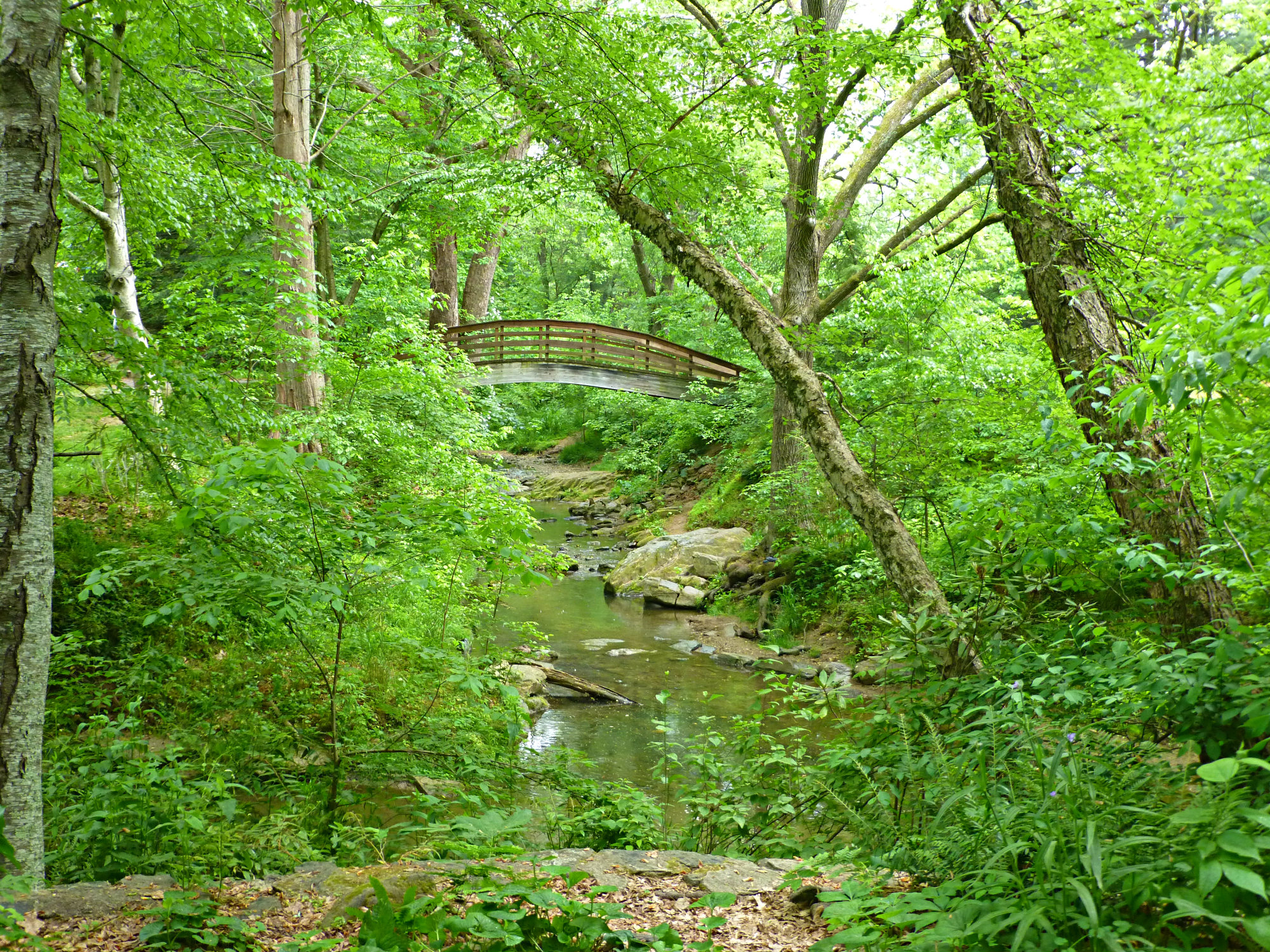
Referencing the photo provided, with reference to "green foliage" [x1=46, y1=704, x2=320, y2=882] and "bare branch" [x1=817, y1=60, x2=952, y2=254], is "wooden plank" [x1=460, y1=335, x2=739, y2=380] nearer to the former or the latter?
"bare branch" [x1=817, y1=60, x2=952, y2=254]

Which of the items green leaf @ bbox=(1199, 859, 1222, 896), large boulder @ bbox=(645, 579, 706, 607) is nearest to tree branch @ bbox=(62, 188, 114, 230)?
green leaf @ bbox=(1199, 859, 1222, 896)

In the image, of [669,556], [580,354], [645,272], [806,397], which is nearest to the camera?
[806,397]

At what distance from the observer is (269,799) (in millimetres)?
3488

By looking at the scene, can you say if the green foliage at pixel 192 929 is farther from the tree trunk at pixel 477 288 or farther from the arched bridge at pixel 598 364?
the arched bridge at pixel 598 364

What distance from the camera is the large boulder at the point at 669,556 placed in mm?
12500

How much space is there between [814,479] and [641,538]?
658 cm

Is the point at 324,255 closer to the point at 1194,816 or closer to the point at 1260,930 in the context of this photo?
the point at 1194,816

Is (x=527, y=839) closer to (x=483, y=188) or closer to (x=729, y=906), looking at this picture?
(x=729, y=906)

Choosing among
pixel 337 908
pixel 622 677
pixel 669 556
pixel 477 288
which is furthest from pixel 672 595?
pixel 337 908

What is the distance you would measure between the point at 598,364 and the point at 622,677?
37.7ft

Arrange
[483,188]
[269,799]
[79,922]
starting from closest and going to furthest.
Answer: [79,922] → [269,799] → [483,188]

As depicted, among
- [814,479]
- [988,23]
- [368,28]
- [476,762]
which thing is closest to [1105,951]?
[476,762]

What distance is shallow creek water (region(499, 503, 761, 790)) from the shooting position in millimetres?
6341

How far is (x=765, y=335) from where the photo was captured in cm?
511
